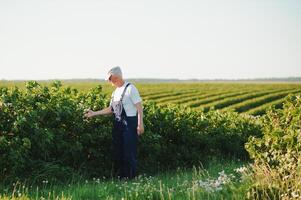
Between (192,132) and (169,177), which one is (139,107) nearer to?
(169,177)

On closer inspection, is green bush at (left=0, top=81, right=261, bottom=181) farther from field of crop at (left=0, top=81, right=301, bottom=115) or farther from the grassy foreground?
field of crop at (left=0, top=81, right=301, bottom=115)

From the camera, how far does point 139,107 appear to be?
8062 mm

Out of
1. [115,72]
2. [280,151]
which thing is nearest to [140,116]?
[115,72]

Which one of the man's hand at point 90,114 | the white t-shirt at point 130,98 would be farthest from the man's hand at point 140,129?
the man's hand at point 90,114

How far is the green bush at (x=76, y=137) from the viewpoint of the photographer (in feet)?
25.0

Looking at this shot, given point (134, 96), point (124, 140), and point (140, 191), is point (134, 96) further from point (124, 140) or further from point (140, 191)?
point (140, 191)

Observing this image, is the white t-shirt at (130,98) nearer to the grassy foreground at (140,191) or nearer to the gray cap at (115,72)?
the gray cap at (115,72)

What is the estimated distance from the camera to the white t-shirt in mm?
8070

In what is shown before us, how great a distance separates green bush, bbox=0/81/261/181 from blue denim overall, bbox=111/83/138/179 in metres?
0.31

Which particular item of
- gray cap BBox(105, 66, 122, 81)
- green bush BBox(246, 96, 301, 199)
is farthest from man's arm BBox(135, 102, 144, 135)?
green bush BBox(246, 96, 301, 199)

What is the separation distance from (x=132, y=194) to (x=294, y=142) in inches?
93.2

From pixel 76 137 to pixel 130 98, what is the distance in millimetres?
1185

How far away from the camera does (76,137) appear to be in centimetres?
846

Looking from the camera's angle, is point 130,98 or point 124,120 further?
point 124,120
